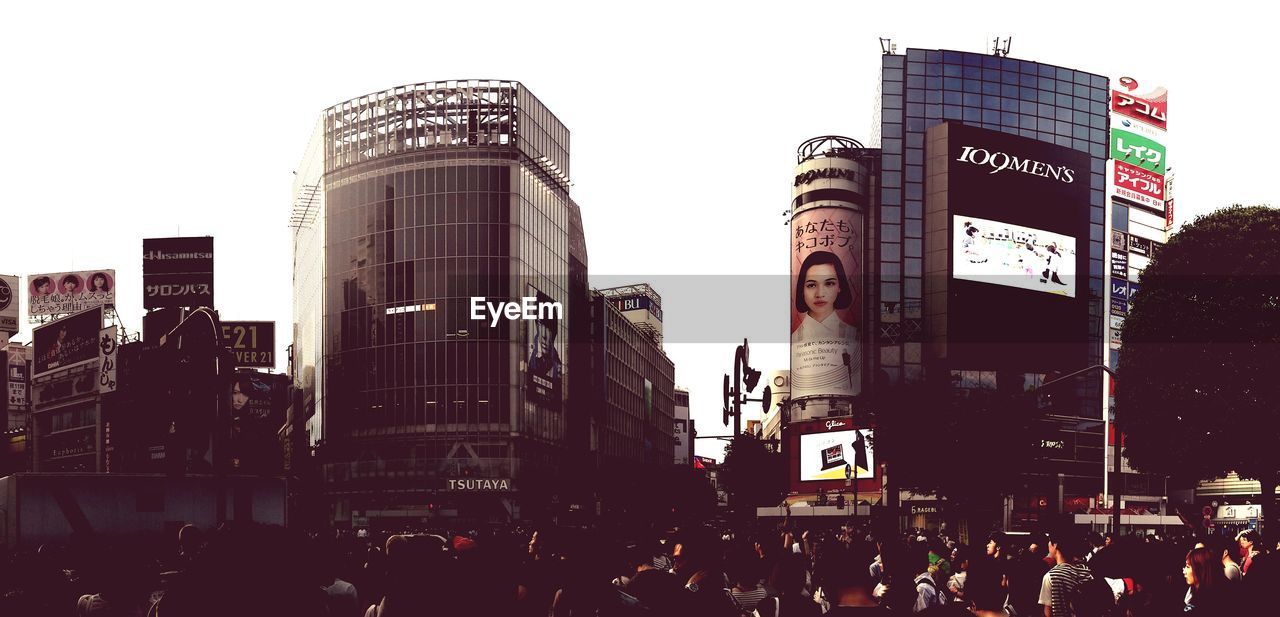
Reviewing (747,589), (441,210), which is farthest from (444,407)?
(747,589)

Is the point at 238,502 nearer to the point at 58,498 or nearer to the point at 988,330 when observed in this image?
the point at 58,498

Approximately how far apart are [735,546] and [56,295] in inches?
4779

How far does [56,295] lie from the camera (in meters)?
120

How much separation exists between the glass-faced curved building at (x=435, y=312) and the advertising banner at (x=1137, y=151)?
53727 mm


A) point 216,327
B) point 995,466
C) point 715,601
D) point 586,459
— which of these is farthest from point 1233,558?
point 586,459

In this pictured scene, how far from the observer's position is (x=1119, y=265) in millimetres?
115688

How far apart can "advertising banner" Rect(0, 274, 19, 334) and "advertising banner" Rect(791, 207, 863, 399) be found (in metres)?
68.6

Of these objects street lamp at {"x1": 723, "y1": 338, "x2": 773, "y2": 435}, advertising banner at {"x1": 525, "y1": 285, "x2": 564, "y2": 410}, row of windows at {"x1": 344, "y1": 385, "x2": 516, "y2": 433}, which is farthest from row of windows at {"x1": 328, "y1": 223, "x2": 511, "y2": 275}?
street lamp at {"x1": 723, "y1": 338, "x2": 773, "y2": 435}

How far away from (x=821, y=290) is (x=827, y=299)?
0.91m

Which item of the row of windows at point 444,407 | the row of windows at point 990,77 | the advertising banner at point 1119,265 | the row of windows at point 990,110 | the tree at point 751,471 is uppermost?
the row of windows at point 990,77

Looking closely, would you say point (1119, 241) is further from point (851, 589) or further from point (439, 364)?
point (851, 589)

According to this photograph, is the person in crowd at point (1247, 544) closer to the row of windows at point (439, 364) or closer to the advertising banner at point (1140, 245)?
the row of windows at point (439, 364)

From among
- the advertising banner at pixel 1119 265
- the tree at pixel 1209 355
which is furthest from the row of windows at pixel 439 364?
the tree at pixel 1209 355

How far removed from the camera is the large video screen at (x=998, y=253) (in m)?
108
